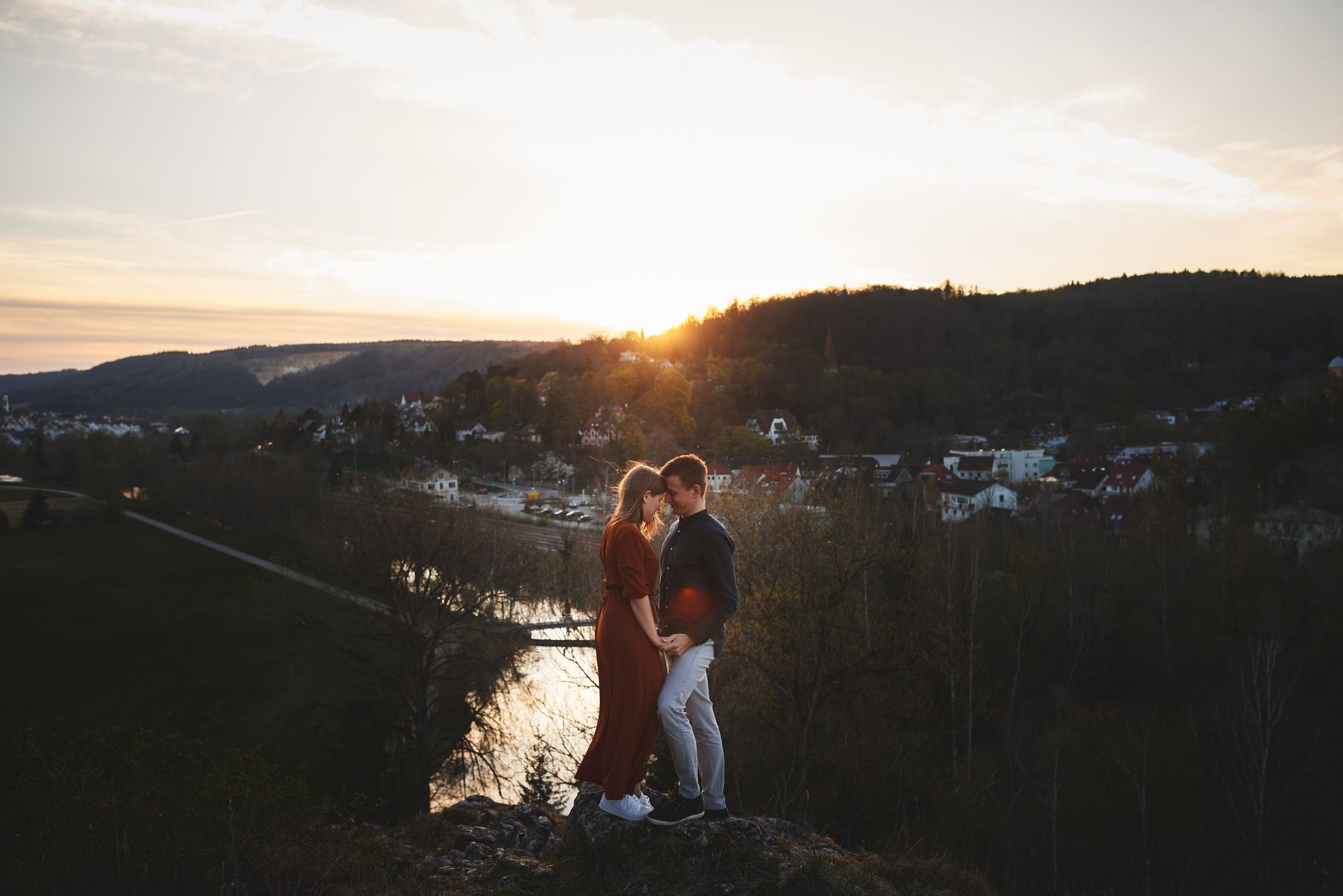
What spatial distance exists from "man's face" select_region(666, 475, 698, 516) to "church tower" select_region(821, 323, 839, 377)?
85.9m

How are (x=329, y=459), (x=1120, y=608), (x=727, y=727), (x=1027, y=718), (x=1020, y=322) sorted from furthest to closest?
(x=1020, y=322) → (x=329, y=459) → (x=1120, y=608) → (x=1027, y=718) → (x=727, y=727)

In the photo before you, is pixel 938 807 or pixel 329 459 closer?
pixel 938 807

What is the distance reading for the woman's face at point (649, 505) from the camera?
4.62 metres

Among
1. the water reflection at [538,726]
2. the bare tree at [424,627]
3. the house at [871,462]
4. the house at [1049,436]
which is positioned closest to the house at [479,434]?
the house at [871,462]

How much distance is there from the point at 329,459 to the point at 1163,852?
58.2 meters

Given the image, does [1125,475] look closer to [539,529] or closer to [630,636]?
[539,529]

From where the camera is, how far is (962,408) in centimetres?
8112

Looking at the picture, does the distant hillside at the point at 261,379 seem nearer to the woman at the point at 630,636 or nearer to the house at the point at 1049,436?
the house at the point at 1049,436

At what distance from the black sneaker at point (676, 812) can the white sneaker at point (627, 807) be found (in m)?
0.06

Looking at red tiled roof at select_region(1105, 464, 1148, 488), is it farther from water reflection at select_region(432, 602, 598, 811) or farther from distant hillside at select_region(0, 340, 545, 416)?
distant hillside at select_region(0, 340, 545, 416)

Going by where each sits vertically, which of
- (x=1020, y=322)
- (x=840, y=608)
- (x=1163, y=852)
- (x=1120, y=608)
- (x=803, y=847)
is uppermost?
(x=1020, y=322)

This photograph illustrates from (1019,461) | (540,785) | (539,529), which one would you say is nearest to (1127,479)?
(1019,461)

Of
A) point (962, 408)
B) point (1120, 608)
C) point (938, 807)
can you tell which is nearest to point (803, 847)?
point (938, 807)

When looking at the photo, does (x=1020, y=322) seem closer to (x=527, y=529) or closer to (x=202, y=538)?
(x=527, y=529)
